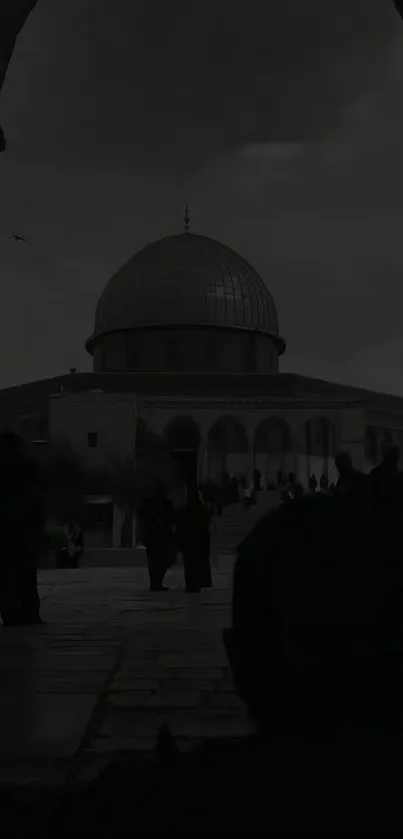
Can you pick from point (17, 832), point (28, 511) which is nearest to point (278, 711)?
point (17, 832)

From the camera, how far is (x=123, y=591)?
19.9 ft

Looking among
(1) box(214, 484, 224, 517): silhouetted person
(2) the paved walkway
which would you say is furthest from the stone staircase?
(2) the paved walkway

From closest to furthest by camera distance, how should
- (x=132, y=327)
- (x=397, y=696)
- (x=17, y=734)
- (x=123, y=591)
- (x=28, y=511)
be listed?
(x=397, y=696) < (x=17, y=734) < (x=28, y=511) < (x=123, y=591) < (x=132, y=327)

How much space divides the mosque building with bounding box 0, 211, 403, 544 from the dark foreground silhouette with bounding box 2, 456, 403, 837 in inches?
40.3

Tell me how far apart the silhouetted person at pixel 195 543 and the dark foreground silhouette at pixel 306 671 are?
4.26 m

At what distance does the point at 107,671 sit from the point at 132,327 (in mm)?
12825

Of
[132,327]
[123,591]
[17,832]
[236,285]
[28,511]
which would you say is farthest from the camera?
[236,285]

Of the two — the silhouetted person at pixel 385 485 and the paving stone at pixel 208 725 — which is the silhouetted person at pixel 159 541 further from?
the silhouetted person at pixel 385 485

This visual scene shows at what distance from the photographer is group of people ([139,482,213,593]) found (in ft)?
17.1

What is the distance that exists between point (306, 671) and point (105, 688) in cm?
151

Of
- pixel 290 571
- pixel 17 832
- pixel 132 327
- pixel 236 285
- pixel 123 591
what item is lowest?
pixel 123 591

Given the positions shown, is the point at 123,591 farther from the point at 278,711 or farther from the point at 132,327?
the point at 132,327

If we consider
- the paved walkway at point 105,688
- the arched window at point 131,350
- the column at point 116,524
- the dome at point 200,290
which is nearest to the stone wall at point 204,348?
the arched window at point 131,350

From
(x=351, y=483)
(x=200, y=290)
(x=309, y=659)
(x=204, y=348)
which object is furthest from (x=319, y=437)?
(x=309, y=659)
